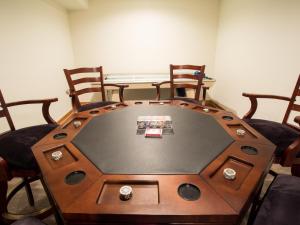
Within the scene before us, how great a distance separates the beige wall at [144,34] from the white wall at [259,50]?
37 cm

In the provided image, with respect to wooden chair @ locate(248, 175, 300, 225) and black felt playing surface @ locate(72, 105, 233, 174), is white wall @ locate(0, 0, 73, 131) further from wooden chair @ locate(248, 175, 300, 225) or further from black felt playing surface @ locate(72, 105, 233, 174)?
wooden chair @ locate(248, 175, 300, 225)

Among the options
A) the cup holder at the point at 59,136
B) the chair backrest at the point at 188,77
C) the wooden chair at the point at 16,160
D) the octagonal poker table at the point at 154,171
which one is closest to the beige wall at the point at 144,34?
the chair backrest at the point at 188,77

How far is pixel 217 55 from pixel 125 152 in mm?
3435

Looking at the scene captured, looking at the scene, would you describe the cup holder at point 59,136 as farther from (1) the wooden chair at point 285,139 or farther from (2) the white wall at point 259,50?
(2) the white wall at point 259,50

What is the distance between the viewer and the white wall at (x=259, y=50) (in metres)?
1.98

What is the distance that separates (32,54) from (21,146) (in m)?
1.74

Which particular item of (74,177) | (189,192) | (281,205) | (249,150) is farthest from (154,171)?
(281,205)

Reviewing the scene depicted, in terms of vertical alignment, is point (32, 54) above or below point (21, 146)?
above

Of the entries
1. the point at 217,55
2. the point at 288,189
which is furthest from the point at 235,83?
the point at 288,189

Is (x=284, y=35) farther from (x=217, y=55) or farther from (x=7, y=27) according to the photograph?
(x=7, y=27)

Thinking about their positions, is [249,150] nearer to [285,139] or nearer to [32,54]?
[285,139]

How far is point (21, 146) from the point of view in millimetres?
1235

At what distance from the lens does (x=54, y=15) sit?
9.75 feet

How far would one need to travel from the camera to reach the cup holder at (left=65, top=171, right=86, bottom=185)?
0.72 m
